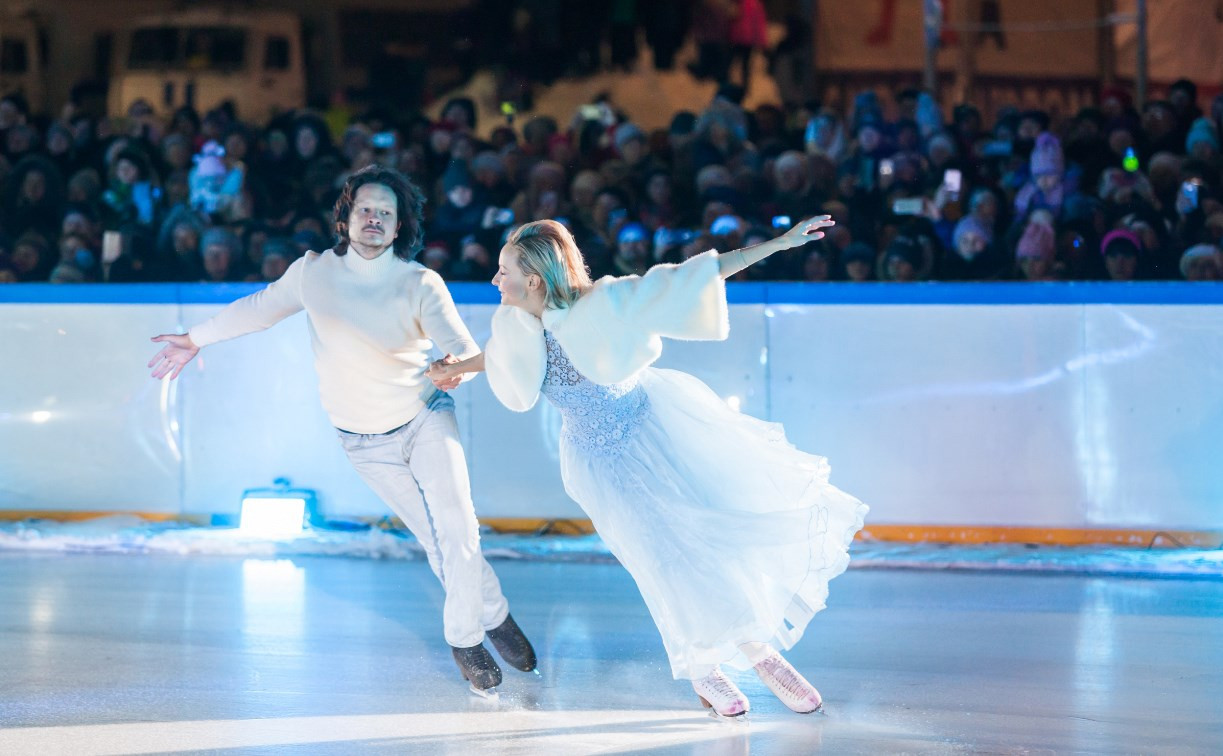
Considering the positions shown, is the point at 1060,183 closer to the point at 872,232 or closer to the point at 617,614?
the point at 872,232

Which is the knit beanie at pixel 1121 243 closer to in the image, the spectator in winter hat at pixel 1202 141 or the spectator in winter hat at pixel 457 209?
the spectator in winter hat at pixel 1202 141

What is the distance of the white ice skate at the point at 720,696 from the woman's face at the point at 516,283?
1115 millimetres

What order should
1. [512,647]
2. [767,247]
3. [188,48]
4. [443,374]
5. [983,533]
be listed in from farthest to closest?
[188,48]
[983,533]
[512,647]
[443,374]
[767,247]

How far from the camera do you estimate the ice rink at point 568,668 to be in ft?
11.7

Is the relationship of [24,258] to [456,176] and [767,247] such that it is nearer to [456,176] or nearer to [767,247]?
[456,176]

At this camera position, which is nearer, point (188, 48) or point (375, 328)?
point (375, 328)

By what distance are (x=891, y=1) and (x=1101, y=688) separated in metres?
8.06

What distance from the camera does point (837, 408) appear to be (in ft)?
19.8

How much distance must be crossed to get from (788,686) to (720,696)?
0.18 metres

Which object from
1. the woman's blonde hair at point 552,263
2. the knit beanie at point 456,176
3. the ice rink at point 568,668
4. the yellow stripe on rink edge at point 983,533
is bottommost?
the yellow stripe on rink edge at point 983,533

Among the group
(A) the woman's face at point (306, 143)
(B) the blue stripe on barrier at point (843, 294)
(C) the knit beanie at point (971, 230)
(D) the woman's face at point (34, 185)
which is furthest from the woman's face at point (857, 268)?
(D) the woman's face at point (34, 185)

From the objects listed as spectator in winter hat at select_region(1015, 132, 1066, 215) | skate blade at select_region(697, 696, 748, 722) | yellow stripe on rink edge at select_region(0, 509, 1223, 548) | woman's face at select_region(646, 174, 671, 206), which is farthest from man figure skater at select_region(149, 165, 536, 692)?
spectator in winter hat at select_region(1015, 132, 1066, 215)

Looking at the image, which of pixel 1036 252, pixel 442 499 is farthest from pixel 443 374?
pixel 1036 252

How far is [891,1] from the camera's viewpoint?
10.9 m
